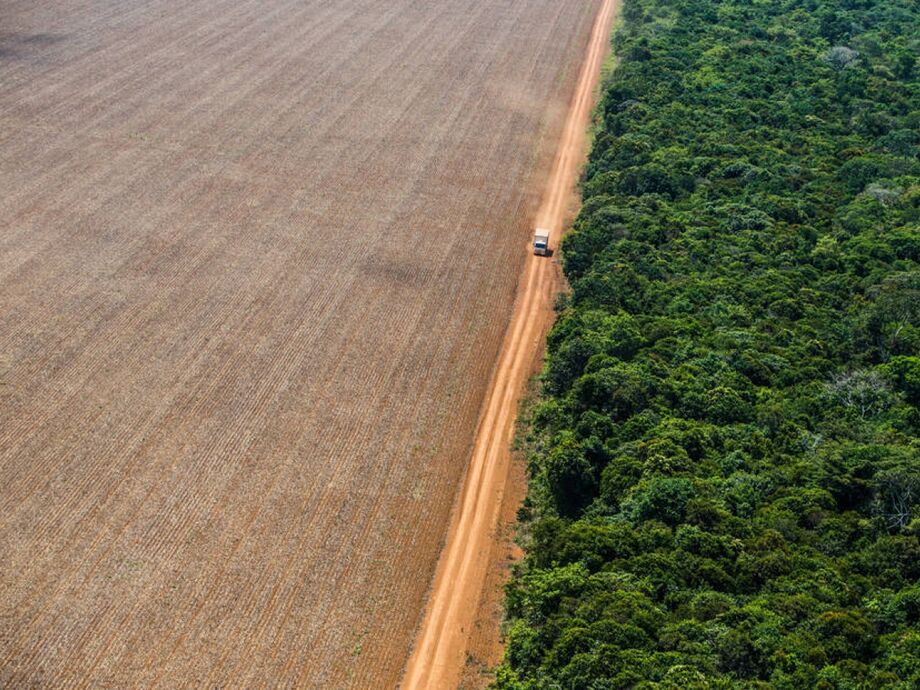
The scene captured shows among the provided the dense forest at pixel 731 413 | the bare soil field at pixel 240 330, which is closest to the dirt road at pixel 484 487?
the bare soil field at pixel 240 330

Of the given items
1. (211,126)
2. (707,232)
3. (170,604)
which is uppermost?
(707,232)

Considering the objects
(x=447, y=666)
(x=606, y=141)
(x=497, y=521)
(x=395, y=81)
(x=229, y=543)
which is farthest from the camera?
(x=395, y=81)

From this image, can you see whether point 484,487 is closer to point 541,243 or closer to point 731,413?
point 731,413

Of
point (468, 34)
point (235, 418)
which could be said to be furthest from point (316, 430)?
point (468, 34)

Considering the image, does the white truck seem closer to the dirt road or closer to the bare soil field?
the dirt road

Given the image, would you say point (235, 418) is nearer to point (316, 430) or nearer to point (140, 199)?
point (316, 430)

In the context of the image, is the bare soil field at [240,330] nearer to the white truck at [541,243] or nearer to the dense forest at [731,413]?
the white truck at [541,243]

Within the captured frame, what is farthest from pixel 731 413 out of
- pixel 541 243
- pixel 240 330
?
pixel 240 330
